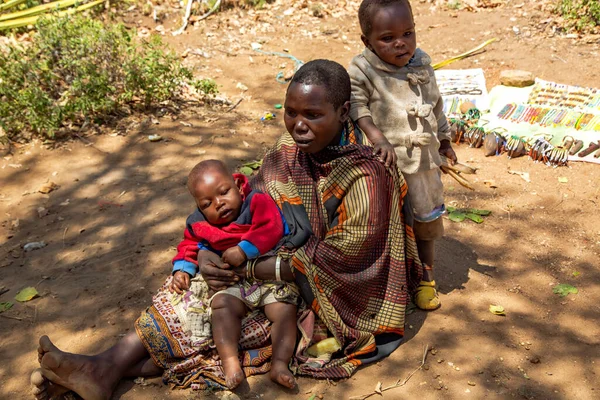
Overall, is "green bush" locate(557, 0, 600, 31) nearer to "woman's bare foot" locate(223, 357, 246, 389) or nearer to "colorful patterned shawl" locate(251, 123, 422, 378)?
"colorful patterned shawl" locate(251, 123, 422, 378)

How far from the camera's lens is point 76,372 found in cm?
272

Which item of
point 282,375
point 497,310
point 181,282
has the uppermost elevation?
point 181,282

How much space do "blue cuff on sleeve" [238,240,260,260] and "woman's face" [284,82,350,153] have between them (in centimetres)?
51

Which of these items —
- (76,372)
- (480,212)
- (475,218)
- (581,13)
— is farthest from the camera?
(581,13)

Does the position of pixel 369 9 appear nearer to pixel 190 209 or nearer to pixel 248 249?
pixel 248 249

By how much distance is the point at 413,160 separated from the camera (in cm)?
317

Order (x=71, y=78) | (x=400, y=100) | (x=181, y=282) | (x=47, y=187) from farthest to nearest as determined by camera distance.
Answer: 1. (x=71, y=78)
2. (x=47, y=187)
3. (x=400, y=100)
4. (x=181, y=282)

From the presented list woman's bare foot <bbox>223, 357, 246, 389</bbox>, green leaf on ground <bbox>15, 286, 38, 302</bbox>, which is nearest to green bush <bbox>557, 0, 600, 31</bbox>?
woman's bare foot <bbox>223, 357, 246, 389</bbox>

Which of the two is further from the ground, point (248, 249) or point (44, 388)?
point (248, 249)

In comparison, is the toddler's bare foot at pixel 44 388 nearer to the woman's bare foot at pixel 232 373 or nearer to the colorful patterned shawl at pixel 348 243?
the woman's bare foot at pixel 232 373

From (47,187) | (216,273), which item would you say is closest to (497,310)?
(216,273)

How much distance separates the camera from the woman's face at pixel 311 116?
274cm

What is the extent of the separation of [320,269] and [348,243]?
0.59ft

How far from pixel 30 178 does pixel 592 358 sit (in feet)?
13.8
